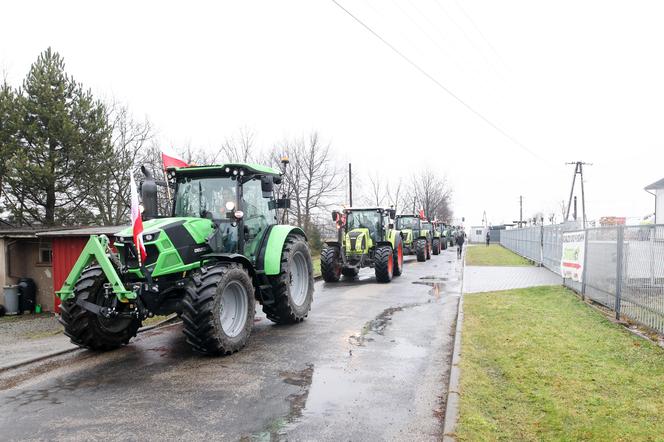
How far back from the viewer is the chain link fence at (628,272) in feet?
23.5

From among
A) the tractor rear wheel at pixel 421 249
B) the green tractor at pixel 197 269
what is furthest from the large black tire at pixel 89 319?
the tractor rear wheel at pixel 421 249

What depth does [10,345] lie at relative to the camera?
8289 millimetres

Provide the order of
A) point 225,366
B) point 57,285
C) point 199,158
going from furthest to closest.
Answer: point 199,158
point 57,285
point 225,366

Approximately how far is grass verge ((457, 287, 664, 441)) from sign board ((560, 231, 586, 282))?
9.42 feet

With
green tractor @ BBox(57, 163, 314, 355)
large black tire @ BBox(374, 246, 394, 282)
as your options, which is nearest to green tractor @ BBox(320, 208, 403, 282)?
large black tire @ BBox(374, 246, 394, 282)

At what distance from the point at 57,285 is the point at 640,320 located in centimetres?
1407

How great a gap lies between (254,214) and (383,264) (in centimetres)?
750

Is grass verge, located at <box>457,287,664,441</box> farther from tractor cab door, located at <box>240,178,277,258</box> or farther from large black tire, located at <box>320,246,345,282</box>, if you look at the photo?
large black tire, located at <box>320,246,345,282</box>

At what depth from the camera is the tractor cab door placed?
25.4ft

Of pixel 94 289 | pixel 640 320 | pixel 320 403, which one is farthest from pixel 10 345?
pixel 640 320

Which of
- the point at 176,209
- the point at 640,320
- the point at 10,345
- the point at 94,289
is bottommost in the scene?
the point at 10,345

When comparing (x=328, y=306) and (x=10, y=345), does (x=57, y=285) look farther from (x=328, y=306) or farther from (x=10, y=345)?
(x=328, y=306)

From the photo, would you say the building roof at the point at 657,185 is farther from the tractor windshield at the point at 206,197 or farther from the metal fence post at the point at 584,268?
the tractor windshield at the point at 206,197

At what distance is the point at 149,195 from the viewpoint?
7.00 metres
